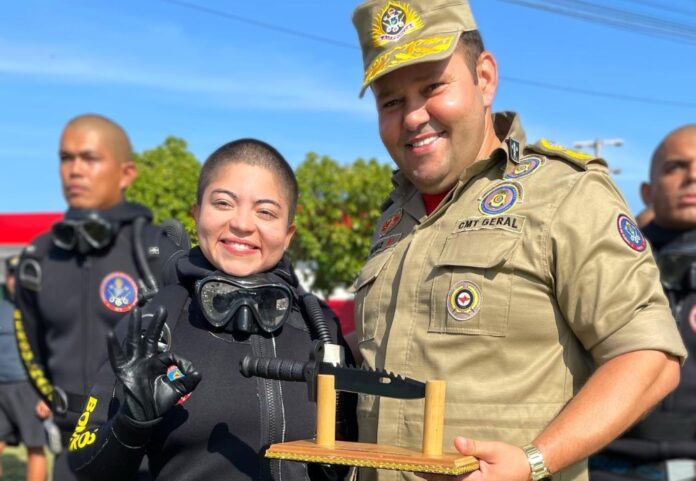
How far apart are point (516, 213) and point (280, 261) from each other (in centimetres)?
84

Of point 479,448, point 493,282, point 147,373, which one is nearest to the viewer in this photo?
point 479,448

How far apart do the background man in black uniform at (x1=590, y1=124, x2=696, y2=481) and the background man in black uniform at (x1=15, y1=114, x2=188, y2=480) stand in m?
2.62

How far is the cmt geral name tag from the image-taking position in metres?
4.16

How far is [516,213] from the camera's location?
2473mm

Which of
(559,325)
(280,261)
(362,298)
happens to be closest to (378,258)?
(362,298)

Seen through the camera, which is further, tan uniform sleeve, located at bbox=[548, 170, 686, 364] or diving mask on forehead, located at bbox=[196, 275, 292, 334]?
diving mask on forehead, located at bbox=[196, 275, 292, 334]

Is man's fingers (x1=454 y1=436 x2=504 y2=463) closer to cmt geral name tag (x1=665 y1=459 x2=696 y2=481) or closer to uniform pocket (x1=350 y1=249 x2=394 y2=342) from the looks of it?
uniform pocket (x1=350 y1=249 x2=394 y2=342)

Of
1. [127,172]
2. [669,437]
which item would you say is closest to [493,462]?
[669,437]

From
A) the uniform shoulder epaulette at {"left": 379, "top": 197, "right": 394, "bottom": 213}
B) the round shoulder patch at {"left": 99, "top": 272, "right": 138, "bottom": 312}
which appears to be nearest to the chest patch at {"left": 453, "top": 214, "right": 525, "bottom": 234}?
the uniform shoulder epaulette at {"left": 379, "top": 197, "right": 394, "bottom": 213}

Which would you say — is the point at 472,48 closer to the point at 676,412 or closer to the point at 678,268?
the point at 678,268

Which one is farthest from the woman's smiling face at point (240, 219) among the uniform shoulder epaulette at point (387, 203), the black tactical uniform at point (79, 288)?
the black tactical uniform at point (79, 288)

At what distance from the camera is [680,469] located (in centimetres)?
417

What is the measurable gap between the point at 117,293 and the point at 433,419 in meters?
3.17

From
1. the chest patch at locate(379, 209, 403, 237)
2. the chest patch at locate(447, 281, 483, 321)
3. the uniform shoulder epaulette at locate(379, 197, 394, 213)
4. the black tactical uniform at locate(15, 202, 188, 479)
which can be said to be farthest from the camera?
the black tactical uniform at locate(15, 202, 188, 479)
